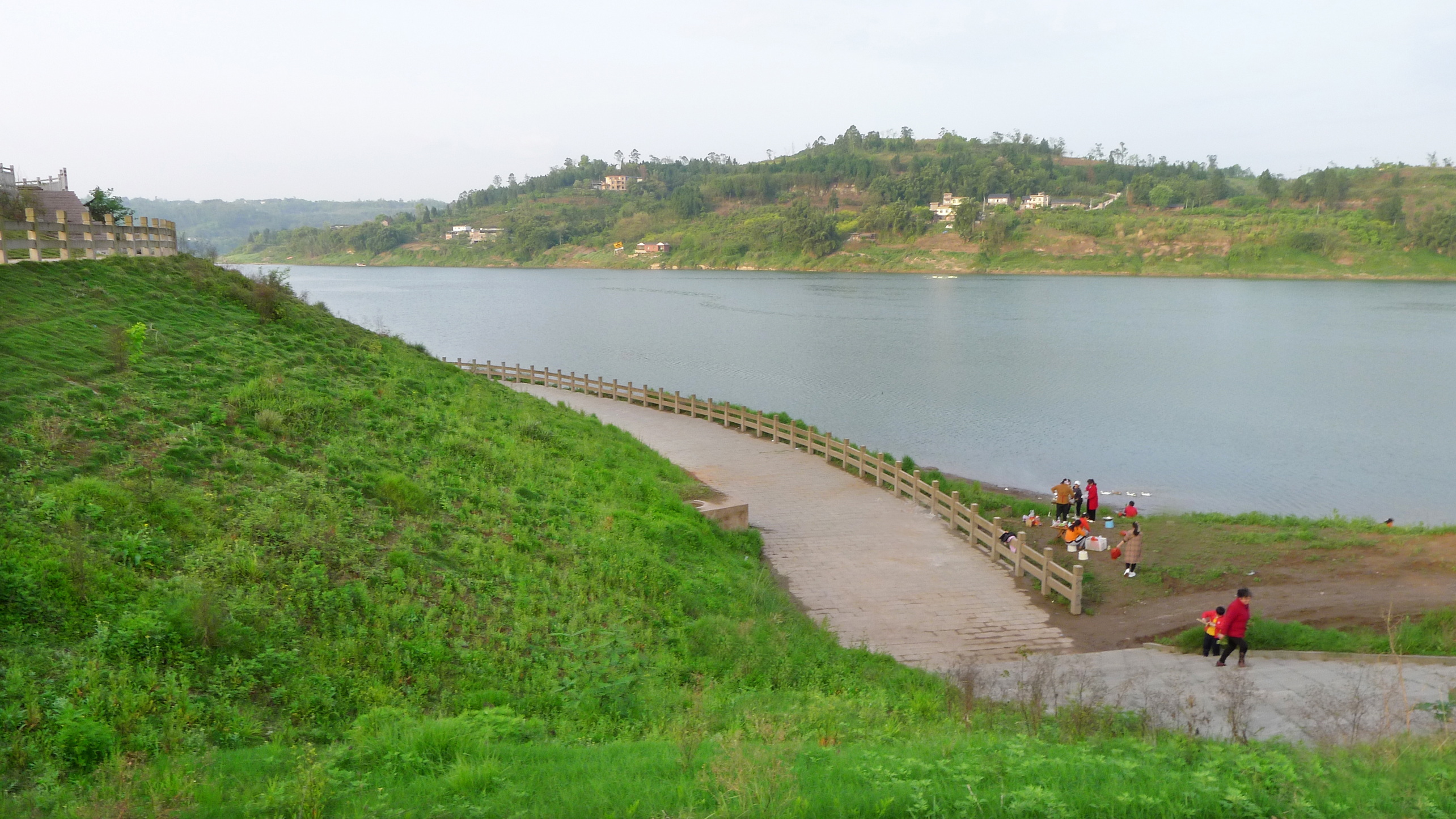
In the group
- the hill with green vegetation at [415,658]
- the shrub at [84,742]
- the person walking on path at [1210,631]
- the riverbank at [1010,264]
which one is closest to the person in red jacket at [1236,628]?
the person walking on path at [1210,631]

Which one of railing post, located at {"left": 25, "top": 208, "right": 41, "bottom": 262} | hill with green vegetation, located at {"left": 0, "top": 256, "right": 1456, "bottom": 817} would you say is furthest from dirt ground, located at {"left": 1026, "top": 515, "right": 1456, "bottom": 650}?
railing post, located at {"left": 25, "top": 208, "right": 41, "bottom": 262}

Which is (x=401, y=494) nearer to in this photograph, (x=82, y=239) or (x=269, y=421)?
(x=269, y=421)

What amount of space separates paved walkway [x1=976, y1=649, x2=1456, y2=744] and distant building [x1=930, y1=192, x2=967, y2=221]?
153 meters

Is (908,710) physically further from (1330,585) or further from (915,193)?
(915,193)

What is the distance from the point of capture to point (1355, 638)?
10828 mm

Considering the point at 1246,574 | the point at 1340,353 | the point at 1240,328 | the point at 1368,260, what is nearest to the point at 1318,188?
the point at 1368,260

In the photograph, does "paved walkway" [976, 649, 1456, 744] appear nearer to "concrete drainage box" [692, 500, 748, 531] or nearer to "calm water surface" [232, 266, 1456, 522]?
"concrete drainage box" [692, 500, 748, 531]

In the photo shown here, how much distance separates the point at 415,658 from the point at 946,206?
597 feet

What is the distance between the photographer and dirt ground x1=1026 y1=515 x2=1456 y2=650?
1215 centimetres

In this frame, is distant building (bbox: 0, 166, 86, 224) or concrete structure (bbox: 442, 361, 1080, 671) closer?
concrete structure (bbox: 442, 361, 1080, 671)

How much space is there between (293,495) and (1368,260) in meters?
144

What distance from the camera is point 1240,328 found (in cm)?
6869

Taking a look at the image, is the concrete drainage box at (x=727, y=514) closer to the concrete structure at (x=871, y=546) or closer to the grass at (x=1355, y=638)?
the concrete structure at (x=871, y=546)

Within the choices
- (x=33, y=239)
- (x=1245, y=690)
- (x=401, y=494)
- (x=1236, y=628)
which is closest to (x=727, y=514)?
(x=401, y=494)
